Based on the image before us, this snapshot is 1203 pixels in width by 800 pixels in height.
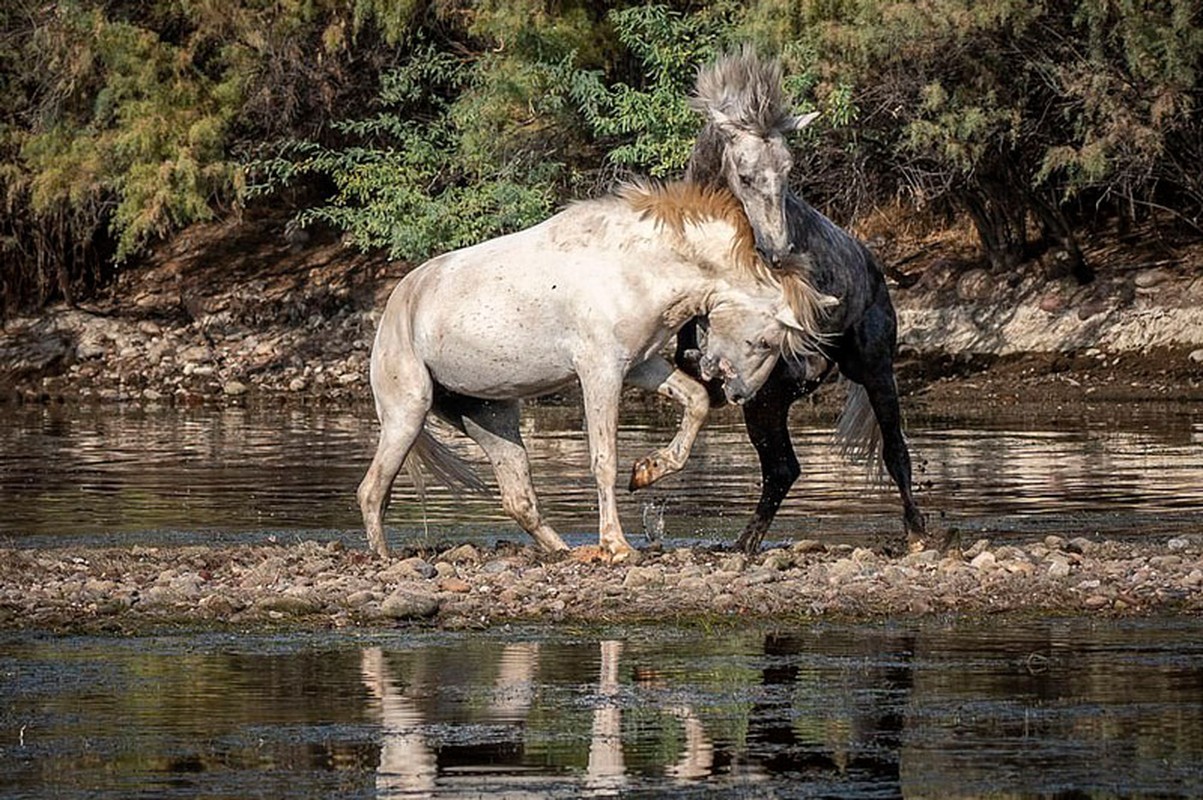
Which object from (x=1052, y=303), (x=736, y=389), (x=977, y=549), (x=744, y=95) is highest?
(x=744, y=95)

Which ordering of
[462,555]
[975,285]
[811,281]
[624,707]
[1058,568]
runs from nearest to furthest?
[624,707] < [1058,568] < [811,281] < [462,555] < [975,285]

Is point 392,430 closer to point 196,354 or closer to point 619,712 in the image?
point 619,712

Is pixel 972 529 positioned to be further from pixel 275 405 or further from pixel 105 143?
pixel 105 143

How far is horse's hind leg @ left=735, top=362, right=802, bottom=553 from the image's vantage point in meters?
13.9

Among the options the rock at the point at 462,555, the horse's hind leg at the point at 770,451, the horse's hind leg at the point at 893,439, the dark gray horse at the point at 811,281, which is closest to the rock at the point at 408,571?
the rock at the point at 462,555

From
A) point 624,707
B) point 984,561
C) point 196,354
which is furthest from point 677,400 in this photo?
point 196,354

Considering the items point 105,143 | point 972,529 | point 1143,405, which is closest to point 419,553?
point 972,529

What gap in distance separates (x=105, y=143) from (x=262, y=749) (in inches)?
1053

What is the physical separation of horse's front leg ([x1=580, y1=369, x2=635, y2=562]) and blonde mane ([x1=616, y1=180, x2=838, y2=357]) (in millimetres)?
902

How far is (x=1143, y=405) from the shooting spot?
2638 cm

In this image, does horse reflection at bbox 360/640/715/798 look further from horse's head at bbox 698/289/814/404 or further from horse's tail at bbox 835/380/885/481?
horse's tail at bbox 835/380/885/481

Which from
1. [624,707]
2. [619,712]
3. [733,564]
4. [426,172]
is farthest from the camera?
[426,172]

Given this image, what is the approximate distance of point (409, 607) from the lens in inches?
433

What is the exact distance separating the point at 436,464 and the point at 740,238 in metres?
2.60
